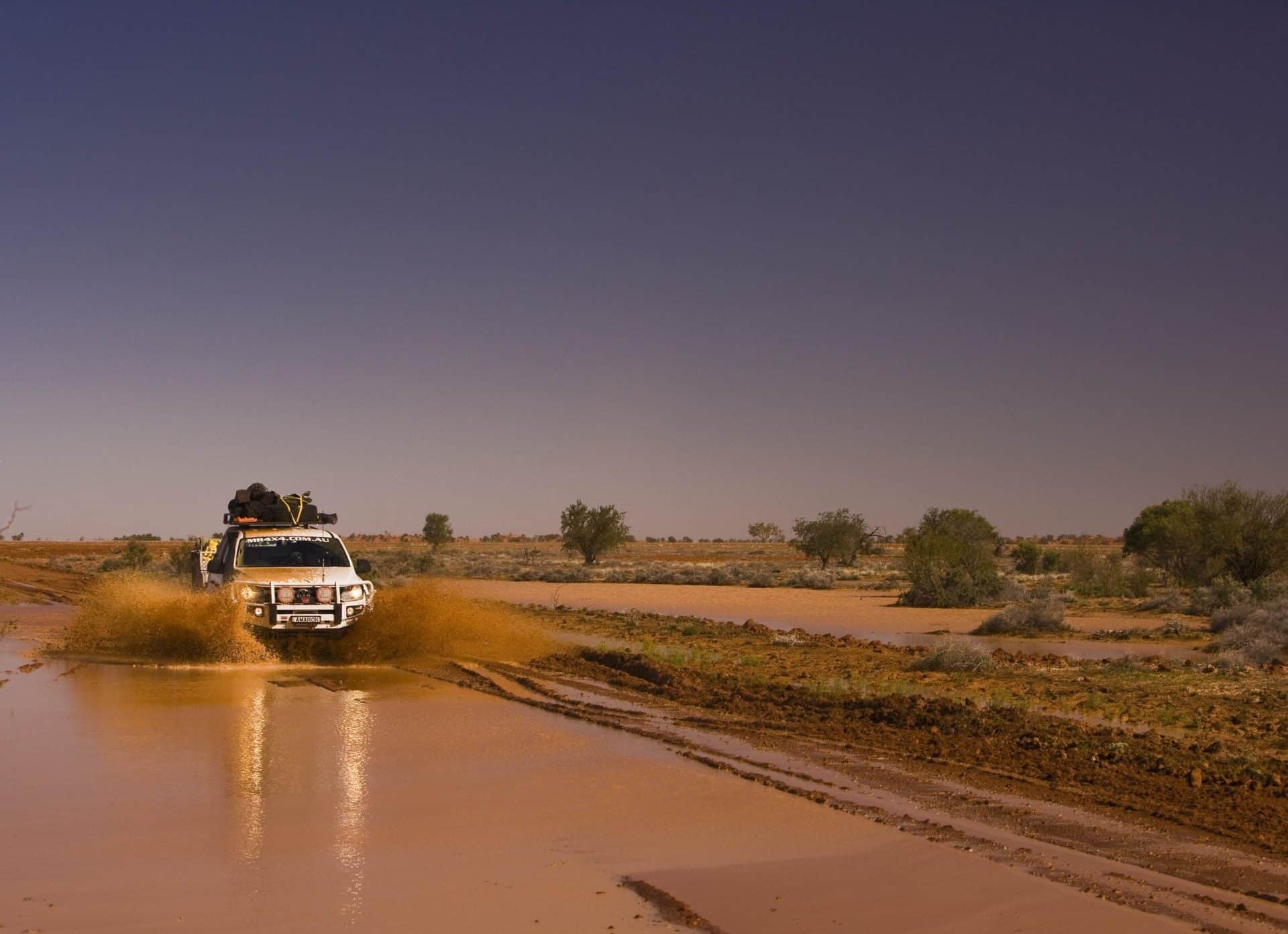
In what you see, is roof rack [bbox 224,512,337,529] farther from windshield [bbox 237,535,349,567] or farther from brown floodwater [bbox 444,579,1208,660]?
brown floodwater [bbox 444,579,1208,660]

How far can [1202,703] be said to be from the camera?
13.9 meters

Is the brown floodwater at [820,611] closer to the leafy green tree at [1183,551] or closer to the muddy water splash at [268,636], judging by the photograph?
the muddy water splash at [268,636]

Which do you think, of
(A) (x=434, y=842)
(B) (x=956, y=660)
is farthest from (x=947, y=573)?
(A) (x=434, y=842)

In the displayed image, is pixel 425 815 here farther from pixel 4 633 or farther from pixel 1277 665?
pixel 4 633

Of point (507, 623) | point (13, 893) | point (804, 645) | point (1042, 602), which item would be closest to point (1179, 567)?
point (1042, 602)

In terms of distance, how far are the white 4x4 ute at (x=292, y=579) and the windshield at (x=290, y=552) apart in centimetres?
1

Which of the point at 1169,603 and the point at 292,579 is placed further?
the point at 1169,603

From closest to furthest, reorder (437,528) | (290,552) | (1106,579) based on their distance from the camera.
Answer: (290,552) < (1106,579) < (437,528)

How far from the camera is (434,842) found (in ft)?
24.1

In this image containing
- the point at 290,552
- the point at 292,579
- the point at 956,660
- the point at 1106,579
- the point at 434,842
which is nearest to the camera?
the point at 434,842

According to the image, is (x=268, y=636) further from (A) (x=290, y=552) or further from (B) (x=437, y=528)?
(B) (x=437, y=528)

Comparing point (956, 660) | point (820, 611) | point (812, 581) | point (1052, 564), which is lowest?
point (820, 611)

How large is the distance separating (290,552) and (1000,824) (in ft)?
43.6

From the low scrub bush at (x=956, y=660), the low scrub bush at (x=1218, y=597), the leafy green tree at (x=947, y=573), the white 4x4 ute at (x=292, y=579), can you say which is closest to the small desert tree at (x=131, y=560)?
the leafy green tree at (x=947, y=573)
